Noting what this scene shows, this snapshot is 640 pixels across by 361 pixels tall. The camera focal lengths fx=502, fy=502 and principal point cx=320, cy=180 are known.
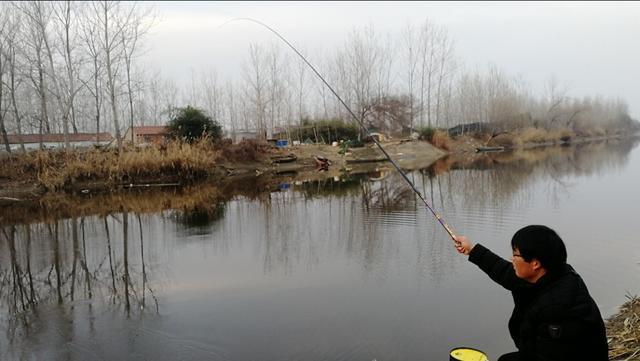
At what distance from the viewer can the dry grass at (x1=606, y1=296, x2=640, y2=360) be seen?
4438 millimetres

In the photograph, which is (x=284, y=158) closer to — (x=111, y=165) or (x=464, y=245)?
(x=111, y=165)

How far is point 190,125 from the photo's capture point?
30344 millimetres

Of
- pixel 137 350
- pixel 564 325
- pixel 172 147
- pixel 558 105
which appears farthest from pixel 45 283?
pixel 558 105

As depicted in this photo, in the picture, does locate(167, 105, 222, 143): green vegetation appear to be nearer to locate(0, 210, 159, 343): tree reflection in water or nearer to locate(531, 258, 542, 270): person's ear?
locate(0, 210, 159, 343): tree reflection in water

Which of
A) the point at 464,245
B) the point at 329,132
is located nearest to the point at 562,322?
the point at 464,245

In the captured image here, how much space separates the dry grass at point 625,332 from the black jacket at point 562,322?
2559mm

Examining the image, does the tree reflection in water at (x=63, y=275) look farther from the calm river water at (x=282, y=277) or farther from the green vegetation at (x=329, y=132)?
the green vegetation at (x=329, y=132)

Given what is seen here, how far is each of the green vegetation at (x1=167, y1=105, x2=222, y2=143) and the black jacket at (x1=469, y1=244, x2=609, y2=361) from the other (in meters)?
28.3

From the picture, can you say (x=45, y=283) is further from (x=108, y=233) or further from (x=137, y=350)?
(x=108, y=233)

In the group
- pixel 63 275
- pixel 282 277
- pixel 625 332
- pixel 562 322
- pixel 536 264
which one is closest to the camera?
pixel 562 322

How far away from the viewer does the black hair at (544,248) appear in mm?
2305

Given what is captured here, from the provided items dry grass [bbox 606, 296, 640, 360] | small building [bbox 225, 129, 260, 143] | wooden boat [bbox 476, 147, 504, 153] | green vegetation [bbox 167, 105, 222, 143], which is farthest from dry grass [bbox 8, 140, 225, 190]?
wooden boat [bbox 476, 147, 504, 153]

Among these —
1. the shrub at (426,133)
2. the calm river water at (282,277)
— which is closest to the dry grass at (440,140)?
the shrub at (426,133)

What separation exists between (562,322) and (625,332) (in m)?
3.37
